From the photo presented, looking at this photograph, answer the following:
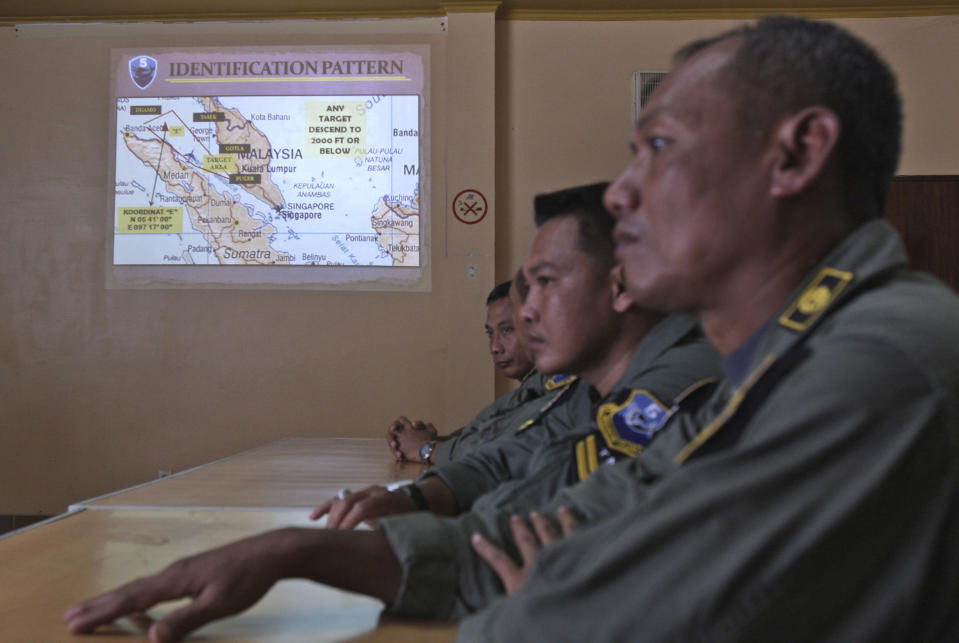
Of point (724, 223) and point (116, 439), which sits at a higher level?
point (724, 223)

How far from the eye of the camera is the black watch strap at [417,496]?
134cm

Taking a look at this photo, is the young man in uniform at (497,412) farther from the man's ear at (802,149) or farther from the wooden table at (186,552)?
the man's ear at (802,149)

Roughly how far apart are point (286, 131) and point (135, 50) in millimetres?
940

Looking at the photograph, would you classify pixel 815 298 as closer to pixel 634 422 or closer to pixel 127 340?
pixel 634 422

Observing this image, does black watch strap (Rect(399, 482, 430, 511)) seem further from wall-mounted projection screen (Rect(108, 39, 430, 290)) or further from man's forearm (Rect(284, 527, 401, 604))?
wall-mounted projection screen (Rect(108, 39, 430, 290))

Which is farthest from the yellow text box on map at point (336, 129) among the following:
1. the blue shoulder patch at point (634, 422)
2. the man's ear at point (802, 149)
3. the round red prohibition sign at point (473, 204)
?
the man's ear at point (802, 149)

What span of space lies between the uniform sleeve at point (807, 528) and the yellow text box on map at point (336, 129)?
384 cm

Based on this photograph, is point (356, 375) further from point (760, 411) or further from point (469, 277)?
point (760, 411)

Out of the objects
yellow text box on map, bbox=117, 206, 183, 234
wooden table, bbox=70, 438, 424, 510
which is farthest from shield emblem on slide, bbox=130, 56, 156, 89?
wooden table, bbox=70, 438, 424, 510

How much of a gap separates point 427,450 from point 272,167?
233 centimetres

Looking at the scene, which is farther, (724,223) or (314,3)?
(314,3)

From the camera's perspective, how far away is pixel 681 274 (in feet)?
2.34

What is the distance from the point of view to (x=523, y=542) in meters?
0.82

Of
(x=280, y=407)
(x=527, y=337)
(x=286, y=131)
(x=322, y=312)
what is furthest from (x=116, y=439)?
(x=527, y=337)
